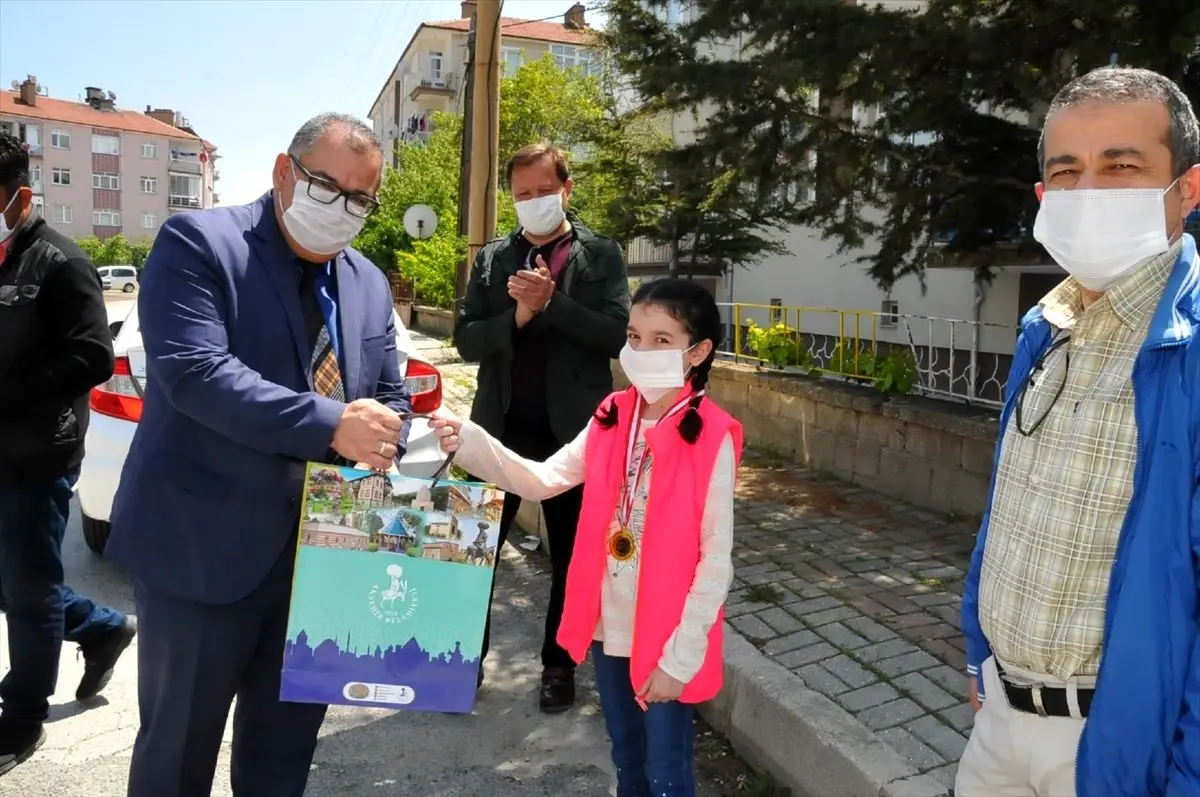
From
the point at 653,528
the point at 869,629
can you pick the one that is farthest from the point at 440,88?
the point at 653,528

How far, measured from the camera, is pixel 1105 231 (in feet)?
5.75

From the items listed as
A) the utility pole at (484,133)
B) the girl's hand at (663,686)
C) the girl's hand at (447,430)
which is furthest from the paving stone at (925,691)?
the utility pole at (484,133)

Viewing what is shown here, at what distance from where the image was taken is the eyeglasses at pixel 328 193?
2293 millimetres

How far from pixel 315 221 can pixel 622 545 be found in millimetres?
1207

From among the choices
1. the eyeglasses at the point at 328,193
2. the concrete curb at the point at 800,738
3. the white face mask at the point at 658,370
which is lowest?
the concrete curb at the point at 800,738

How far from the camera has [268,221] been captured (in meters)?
2.33

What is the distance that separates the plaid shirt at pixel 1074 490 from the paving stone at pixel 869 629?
232cm

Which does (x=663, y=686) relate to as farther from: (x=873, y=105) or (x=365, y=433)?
(x=873, y=105)

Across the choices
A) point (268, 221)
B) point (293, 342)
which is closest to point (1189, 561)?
point (293, 342)

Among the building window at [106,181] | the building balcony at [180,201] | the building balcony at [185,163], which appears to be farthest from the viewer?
the building balcony at [180,201]

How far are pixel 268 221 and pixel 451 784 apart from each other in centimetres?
204

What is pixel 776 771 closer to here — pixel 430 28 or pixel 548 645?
pixel 548 645

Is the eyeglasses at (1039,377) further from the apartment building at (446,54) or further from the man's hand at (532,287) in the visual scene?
the apartment building at (446,54)

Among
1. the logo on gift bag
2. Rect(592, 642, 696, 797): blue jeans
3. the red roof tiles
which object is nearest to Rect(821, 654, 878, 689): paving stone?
Rect(592, 642, 696, 797): blue jeans
